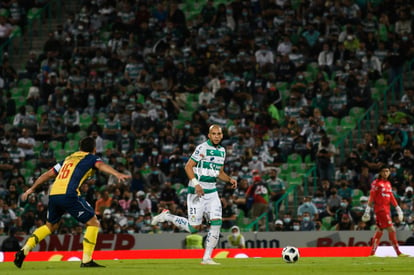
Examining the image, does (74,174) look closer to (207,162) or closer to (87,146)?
(87,146)

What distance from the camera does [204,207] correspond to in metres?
19.3

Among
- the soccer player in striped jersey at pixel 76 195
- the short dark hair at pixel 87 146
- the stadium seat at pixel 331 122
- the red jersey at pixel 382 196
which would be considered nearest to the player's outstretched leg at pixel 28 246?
the soccer player in striped jersey at pixel 76 195

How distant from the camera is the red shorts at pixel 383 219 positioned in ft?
A: 83.9

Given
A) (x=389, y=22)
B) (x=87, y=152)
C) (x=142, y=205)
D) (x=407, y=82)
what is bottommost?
(x=142, y=205)

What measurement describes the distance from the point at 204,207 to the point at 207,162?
0.91 m

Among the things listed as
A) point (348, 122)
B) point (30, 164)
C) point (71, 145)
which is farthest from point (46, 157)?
point (348, 122)

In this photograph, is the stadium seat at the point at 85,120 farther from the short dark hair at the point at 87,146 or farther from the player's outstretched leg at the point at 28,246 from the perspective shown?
the short dark hair at the point at 87,146

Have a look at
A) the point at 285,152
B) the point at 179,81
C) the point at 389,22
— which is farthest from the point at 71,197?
the point at 389,22

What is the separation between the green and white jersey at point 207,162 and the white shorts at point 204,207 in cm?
25

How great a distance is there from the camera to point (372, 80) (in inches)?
1355

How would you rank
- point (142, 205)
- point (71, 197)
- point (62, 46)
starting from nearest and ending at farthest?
1. point (71, 197)
2. point (142, 205)
3. point (62, 46)

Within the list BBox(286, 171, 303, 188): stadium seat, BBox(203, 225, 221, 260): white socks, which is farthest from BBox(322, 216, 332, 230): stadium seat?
BBox(203, 225, 221, 260): white socks

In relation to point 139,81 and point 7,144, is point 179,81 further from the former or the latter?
point 7,144

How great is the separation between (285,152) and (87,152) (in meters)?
15.2
